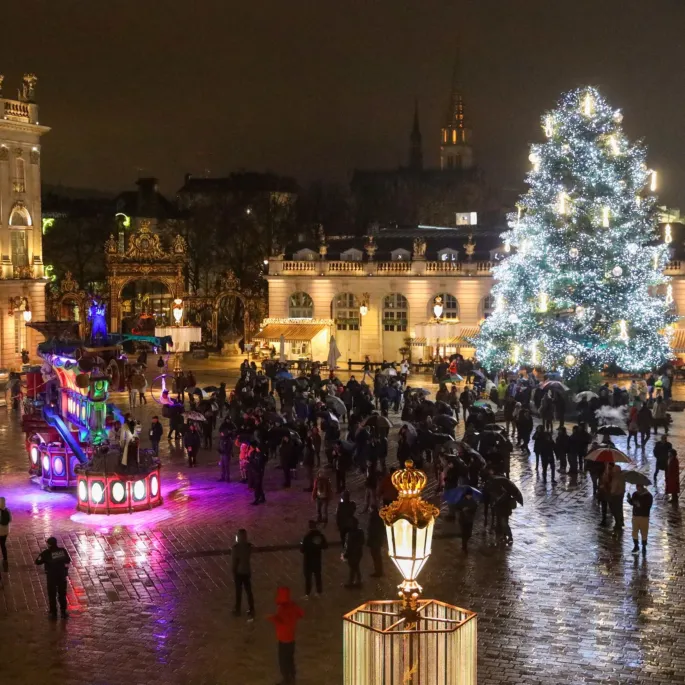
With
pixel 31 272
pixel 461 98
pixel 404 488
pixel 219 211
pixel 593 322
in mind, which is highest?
pixel 461 98

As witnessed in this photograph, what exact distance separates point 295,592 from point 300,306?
37.4m

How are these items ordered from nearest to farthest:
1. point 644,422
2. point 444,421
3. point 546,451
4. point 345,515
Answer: point 345,515
point 546,451
point 444,421
point 644,422

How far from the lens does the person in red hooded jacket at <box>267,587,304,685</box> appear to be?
38.8 ft

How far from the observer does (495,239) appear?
5234cm

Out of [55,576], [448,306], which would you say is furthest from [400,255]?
[55,576]

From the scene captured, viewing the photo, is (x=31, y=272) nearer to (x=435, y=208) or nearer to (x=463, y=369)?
(x=463, y=369)

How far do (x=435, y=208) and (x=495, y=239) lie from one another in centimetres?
4210

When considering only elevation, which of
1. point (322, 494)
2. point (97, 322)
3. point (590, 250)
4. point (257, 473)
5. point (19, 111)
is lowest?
point (322, 494)

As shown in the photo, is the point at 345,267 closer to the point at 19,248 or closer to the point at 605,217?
the point at 19,248

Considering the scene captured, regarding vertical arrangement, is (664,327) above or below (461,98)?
below

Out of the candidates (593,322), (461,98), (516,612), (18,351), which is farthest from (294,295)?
(461,98)

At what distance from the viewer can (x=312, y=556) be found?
15.0 meters

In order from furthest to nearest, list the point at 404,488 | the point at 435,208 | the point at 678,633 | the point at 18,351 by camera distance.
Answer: the point at 435,208
the point at 18,351
the point at 678,633
the point at 404,488

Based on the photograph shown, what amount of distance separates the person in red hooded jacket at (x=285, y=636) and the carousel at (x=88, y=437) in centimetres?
870
